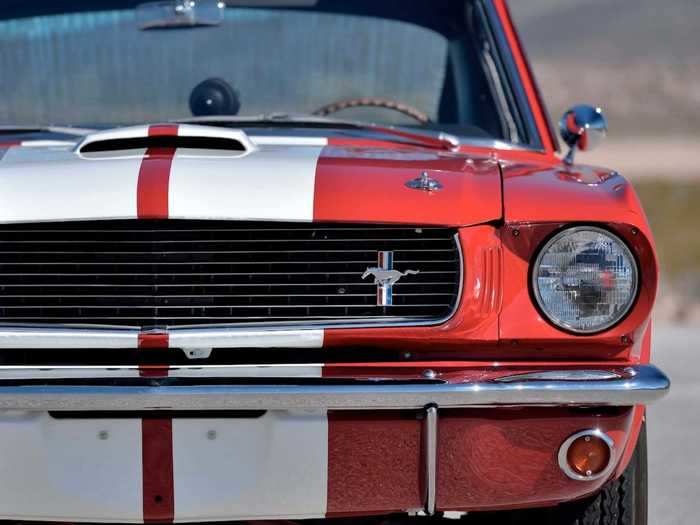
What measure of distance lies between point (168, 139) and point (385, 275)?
66cm

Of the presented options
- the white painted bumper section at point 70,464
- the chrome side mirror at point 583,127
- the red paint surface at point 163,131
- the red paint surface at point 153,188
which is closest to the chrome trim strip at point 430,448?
the white painted bumper section at point 70,464

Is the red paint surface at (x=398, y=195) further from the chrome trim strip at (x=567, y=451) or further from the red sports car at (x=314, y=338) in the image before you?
the chrome trim strip at (x=567, y=451)

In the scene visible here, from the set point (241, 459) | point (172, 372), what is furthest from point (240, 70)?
point (241, 459)

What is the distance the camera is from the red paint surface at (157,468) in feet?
8.80

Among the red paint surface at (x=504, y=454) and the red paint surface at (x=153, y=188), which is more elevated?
the red paint surface at (x=153, y=188)

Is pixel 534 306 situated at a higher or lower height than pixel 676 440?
higher

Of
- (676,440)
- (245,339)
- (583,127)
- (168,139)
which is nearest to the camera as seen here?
(245,339)

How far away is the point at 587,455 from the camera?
2.79 metres

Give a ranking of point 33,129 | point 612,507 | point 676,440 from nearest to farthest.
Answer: point 612,507 → point 33,129 → point 676,440

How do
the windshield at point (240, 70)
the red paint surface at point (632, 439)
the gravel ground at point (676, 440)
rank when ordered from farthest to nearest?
the gravel ground at point (676, 440)
the windshield at point (240, 70)
the red paint surface at point (632, 439)

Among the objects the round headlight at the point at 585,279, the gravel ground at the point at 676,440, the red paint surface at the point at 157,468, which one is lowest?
the gravel ground at the point at 676,440

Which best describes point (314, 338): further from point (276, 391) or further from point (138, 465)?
point (138, 465)

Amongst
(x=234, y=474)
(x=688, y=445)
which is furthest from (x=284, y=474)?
(x=688, y=445)

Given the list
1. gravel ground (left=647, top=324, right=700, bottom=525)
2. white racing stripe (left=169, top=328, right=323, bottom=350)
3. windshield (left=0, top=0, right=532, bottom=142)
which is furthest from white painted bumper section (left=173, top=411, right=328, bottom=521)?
gravel ground (left=647, top=324, right=700, bottom=525)
